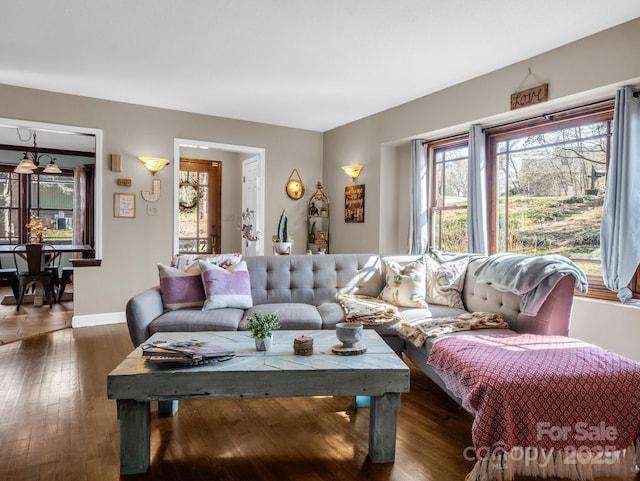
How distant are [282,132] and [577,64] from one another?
3763 millimetres

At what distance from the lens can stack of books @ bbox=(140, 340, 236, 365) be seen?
1.97 m

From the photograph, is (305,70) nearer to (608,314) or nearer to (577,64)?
(577,64)

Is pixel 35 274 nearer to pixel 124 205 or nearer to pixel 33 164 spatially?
pixel 124 205

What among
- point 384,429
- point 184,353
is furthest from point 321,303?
point 184,353

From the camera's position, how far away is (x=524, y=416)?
6.20 ft

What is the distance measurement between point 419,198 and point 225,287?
8.53 feet

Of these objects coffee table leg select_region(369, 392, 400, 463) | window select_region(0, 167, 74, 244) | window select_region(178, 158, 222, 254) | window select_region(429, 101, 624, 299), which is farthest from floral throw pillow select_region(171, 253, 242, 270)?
window select_region(0, 167, 74, 244)

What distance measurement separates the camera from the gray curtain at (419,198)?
16.3 ft

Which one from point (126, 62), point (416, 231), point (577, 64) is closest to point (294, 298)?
point (416, 231)

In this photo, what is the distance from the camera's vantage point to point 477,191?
4203 millimetres

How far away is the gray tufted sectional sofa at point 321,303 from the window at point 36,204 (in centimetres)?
622

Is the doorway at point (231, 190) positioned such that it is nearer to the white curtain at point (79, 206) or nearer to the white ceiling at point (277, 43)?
the white ceiling at point (277, 43)

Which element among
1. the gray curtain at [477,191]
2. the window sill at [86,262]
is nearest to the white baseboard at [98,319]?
the window sill at [86,262]

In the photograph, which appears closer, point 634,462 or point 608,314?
point 634,462
